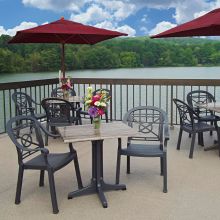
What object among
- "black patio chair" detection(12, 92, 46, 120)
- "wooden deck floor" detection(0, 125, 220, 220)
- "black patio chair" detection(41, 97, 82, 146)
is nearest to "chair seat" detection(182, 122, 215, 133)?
"wooden deck floor" detection(0, 125, 220, 220)

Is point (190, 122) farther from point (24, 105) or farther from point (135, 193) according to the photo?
point (24, 105)

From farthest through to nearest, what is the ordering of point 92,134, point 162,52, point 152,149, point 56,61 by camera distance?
point 56,61 < point 162,52 < point 152,149 < point 92,134

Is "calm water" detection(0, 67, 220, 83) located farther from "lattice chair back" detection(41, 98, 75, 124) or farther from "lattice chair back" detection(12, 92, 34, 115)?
"lattice chair back" detection(41, 98, 75, 124)

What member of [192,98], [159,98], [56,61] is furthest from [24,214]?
[56,61]

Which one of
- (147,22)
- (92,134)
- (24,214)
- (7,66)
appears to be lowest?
(24,214)

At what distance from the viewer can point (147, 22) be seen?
310 inches

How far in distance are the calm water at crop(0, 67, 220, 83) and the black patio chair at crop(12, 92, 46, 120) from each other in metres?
0.38

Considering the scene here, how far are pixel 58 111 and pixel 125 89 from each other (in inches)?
108

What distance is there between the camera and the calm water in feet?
22.4

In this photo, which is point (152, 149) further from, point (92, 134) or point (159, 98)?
point (159, 98)

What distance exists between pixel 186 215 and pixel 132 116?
155 cm

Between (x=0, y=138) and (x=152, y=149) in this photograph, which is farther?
(x=0, y=138)

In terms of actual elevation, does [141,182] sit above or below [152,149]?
below

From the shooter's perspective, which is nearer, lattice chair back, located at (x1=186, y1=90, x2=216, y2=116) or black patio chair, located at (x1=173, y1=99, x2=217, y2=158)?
black patio chair, located at (x1=173, y1=99, x2=217, y2=158)
